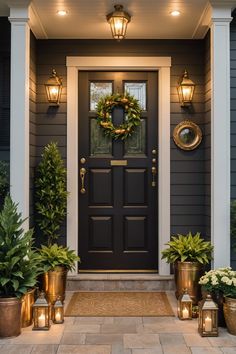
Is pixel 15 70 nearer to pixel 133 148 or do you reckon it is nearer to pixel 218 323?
pixel 133 148

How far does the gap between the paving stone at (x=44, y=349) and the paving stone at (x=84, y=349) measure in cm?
5

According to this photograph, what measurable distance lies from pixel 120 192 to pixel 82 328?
1799mm

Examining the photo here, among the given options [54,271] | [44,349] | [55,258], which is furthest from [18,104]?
[44,349]

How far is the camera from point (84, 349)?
3502 mm

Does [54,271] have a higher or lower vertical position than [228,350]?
higher

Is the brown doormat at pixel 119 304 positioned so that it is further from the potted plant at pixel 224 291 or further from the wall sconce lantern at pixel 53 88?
the wall sconce lantern at pixel 53 88

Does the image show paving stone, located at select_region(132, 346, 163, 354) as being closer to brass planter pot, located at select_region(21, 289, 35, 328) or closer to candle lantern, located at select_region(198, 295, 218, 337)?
candle lantern, located at select_region(198, 295, 218, 337)

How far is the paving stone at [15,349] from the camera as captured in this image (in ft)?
11.3

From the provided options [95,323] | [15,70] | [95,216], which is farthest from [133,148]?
[95,323]

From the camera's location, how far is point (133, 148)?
5324 millimetres

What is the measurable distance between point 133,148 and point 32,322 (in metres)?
2.24

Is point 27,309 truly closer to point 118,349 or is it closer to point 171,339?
point 118,349

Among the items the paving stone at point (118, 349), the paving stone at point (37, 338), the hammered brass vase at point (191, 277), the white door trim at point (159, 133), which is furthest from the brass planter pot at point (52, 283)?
the hammered brass vase at point (191, 277)

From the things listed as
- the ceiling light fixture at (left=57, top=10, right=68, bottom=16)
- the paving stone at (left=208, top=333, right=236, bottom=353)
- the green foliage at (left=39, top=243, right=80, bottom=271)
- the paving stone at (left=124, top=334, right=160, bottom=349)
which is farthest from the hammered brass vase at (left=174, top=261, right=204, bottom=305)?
the ceiling light fixture at (left=57, top=10, right=68, bottom=16)
